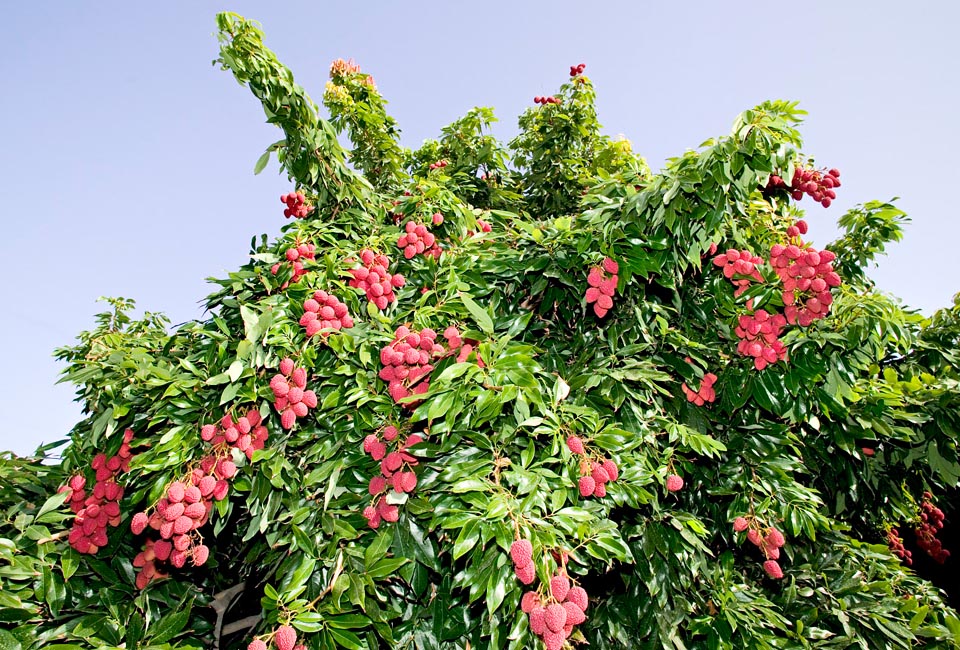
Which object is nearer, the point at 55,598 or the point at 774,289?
the point at 55,598

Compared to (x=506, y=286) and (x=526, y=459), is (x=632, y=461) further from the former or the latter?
(x=506, y=286)

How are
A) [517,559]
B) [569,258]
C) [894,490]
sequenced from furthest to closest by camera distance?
[894,490] → [569,258] → [517,559]

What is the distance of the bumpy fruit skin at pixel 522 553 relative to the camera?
155cm

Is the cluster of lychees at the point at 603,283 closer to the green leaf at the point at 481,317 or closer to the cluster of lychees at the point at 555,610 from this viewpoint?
the green leaf at the point at 481,317

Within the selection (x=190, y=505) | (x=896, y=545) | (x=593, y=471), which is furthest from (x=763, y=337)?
(x=896, y=545)

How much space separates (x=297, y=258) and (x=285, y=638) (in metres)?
1.54

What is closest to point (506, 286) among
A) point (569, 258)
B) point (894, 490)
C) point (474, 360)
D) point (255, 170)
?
point (569, 258)

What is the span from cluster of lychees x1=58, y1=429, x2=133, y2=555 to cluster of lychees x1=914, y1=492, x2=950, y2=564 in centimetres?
626

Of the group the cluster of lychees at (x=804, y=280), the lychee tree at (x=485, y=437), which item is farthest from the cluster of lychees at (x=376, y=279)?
the cluster of lychees at (x=804, y=280)

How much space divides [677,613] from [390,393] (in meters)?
1.39

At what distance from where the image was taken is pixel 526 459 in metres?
1.88

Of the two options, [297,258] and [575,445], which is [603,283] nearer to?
[575,445]

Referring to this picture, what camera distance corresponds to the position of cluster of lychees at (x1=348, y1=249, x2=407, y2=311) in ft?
8.82

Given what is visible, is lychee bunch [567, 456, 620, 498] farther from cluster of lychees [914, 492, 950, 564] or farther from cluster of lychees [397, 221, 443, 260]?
cluster of lychees [914, 492, 950, 564]
